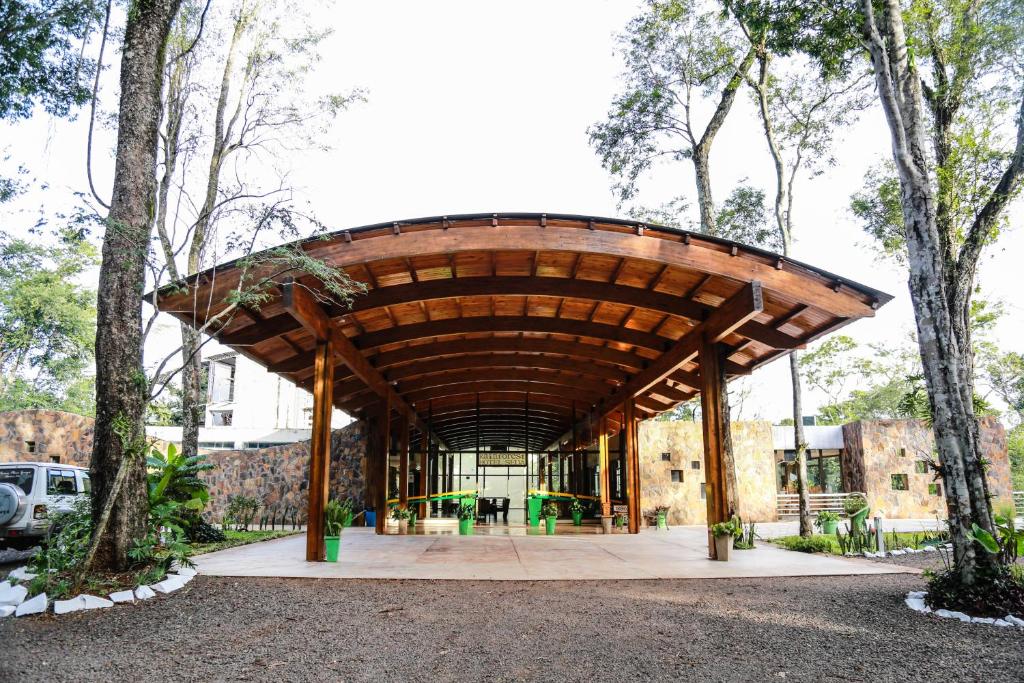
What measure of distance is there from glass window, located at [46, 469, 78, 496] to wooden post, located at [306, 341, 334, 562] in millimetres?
4100

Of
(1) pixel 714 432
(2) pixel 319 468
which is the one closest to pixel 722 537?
(1) pixel 714 432

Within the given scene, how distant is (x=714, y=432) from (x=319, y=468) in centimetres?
561

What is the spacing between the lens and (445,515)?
21812mm

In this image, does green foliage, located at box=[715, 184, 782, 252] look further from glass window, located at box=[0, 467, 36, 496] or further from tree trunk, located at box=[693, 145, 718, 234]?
Answer: glass window, located at box=[0, 467, 36, 496]

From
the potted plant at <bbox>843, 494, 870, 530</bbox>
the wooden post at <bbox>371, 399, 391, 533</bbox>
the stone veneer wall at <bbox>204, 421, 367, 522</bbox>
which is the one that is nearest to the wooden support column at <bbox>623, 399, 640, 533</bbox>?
the potted plant at <bbox>843, 494, 870, 530</bbox>

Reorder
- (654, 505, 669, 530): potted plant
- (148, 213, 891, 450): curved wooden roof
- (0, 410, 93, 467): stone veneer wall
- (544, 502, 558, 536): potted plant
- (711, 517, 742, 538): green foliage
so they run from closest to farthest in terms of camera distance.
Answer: (148, 213, 891, 450): curved wooden roof
(711, 517, 742, 538): green foliage
(544, 502, 558, 536): potted plant
(654, 505, 669, 530): potted plant
(0, 410, 93, 467): stone veneer wall

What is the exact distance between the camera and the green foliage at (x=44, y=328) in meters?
23.7

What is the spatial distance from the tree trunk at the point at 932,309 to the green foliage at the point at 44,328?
25.3m

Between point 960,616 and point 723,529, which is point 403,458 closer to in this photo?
point 723,529

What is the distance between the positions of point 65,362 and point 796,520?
2844 cm

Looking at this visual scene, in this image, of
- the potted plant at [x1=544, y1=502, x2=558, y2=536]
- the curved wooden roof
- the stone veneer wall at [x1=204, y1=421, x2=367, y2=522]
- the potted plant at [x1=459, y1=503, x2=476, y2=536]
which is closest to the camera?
the curved wooden roof

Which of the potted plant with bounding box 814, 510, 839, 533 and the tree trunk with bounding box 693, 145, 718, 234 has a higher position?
the tree trunk with bounding box 693, 145, 718, 234

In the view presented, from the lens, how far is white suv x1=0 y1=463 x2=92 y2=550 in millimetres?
9039

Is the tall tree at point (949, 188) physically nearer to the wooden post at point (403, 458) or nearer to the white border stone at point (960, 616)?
the white border stone at point (960, 616)
